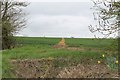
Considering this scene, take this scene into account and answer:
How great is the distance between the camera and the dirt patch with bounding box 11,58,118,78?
10.2 meters

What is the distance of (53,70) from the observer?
10.8 meters

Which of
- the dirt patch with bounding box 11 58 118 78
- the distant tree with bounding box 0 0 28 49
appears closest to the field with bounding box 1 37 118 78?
the dirt patch with bounding box 11 58 118 78

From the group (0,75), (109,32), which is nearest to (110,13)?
(109,32)

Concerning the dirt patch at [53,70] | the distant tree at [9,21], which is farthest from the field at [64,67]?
the distant tree at [9,21]

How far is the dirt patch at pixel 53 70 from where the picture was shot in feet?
33.6

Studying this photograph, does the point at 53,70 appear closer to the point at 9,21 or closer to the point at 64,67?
the point at 64,67

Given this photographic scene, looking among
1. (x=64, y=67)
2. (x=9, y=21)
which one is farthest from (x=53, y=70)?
(x=9, y=21)

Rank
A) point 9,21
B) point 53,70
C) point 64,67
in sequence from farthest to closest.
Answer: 1. point 9,21
2. point 64,67
3. point 53,70

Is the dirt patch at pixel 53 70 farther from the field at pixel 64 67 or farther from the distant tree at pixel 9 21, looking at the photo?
the distant tree at pixel 9 21

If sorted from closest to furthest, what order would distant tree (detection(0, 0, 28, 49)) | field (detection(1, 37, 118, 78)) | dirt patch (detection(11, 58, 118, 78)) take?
dirt patch (detection(11, 58, 118, 78)) < field (detection(1, 37, 118, 78)) < distant tree (detection(0, 0, 28, 49))

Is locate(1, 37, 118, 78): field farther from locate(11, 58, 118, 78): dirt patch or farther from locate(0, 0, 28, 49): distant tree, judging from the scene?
locate(0, 0, 28, 49): distant tree

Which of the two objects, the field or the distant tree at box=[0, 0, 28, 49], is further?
the distant tree at box=[0, 0, 28, 49]

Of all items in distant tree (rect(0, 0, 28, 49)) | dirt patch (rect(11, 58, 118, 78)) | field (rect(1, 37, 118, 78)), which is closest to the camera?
dirt patch (rect(11, 58, 118, 78))

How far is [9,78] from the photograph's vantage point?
9891mm
